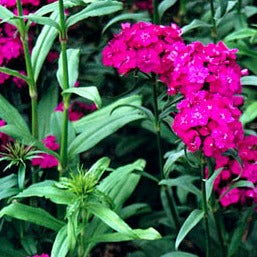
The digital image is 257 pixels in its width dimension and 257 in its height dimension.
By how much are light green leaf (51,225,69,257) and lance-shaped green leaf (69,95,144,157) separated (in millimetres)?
525

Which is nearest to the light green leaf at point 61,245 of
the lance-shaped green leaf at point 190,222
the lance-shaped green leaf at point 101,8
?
the lance-shaped green leaf at point 190,222

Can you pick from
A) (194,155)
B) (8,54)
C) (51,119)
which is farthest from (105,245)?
(194,155)

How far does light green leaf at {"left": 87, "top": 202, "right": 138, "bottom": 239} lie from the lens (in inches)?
108

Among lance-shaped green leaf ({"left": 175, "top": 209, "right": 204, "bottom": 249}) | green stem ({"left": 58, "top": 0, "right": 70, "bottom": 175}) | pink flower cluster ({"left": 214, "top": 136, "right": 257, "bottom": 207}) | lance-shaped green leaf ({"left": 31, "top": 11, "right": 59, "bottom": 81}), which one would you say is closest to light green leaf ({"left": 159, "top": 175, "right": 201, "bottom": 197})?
pink flower cluster ({"left": 214, "top": 136, "right": 257, "bottom": 207})

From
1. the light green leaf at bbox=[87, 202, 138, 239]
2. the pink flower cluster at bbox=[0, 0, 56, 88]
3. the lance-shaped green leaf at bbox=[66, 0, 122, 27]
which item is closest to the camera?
the light green leaf at bbox=[87, 202, 138, 239]

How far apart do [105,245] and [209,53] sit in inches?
80.8

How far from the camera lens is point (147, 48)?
9.61ft

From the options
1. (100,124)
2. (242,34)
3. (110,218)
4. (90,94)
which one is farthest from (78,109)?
(110,218)

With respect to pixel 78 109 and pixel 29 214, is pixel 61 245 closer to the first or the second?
pixel 29 214

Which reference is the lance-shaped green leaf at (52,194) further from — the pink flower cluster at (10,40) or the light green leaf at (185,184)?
the pink flower cluster at (10,40)

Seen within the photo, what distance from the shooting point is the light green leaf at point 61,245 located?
109 inches

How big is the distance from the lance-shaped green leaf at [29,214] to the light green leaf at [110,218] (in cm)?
27

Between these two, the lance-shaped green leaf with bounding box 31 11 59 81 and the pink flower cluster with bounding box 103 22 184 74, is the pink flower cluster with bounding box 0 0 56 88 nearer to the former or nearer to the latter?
the lance-shaped green leaf with bounding box 31 11 59 81

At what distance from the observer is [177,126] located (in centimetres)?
→ 268
